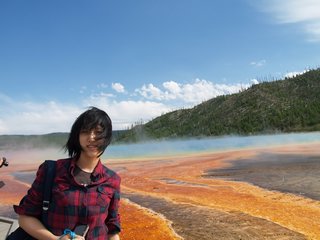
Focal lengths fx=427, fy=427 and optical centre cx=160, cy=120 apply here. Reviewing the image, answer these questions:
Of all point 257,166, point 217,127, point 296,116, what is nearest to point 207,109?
point 217,127

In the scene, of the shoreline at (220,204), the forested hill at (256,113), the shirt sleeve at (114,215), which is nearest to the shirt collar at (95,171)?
the shirt sleeve at (114,215)

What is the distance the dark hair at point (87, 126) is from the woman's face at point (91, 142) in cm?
1

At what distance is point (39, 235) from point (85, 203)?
0.96ft

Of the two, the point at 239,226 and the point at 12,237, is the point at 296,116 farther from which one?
the point at 12,237

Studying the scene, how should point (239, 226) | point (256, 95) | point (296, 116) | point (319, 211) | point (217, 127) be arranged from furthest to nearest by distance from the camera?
point (256, 95) < point (217, 127) < point (296, 116) < point (319, 211) < point (239, 226)

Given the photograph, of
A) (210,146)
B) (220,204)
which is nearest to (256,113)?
(210,146)

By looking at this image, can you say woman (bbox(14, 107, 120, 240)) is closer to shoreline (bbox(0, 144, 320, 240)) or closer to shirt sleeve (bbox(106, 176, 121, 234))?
shirt sleeve (bbox(106, 176, 121, 234))

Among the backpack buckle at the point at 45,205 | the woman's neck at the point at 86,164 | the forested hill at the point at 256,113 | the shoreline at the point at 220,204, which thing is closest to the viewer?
the backpack buckle at the point at 45,205

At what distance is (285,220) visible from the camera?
8953 mm

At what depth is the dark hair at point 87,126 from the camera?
239 centimetres

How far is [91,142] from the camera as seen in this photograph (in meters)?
2.38

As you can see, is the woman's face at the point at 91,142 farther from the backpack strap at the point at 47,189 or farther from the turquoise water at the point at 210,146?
the turquoise water at the point at 210,146

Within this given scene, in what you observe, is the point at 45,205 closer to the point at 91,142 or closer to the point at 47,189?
the point at 47,189

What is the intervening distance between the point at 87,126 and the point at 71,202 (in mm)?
434
